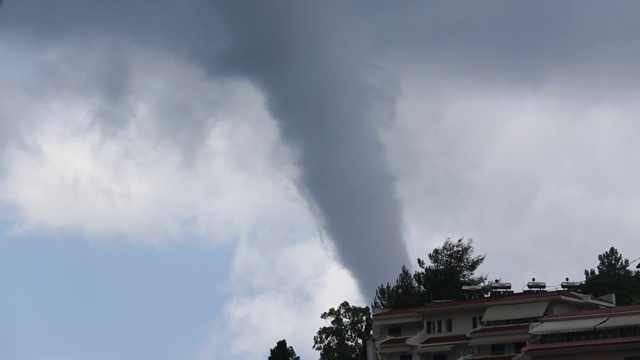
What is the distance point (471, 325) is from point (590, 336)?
78.9ft

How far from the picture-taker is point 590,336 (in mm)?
118562

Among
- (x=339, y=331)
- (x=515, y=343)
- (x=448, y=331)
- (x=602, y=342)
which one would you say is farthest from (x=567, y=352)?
(x=339, y=331)

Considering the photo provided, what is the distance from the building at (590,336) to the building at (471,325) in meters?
1.91

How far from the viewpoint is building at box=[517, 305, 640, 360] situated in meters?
116

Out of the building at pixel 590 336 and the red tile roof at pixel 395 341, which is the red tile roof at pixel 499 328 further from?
the red tile roof at pixel 395 341

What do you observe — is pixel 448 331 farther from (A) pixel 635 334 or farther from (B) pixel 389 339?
(A) pixel 635 334

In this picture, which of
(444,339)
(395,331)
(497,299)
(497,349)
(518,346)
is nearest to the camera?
(518,346)

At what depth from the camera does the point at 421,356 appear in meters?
144

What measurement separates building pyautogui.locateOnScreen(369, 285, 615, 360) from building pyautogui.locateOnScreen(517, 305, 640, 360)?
1.91m

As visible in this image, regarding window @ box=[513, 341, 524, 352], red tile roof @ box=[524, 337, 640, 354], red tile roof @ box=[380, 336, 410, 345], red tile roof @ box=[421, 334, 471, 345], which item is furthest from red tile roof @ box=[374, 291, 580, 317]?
red tile roof @ box=[524, 337, 640, 354]

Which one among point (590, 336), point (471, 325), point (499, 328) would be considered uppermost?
point (471, 325)

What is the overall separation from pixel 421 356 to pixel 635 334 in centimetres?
3484

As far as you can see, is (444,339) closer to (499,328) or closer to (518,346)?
(499,328)

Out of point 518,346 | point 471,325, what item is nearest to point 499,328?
point 518,346
